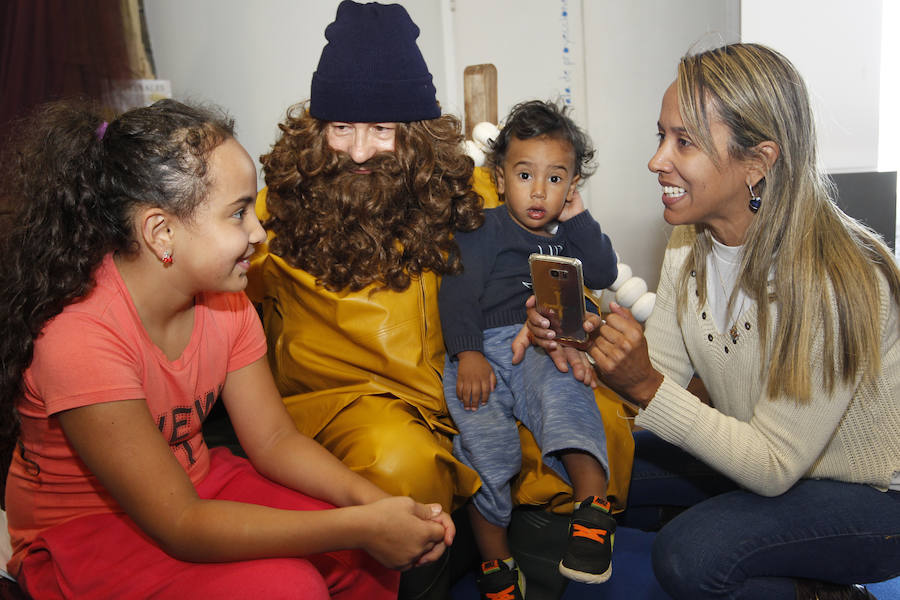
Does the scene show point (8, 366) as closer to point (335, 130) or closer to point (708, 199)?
point (335, 130)

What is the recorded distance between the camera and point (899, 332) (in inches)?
68.1

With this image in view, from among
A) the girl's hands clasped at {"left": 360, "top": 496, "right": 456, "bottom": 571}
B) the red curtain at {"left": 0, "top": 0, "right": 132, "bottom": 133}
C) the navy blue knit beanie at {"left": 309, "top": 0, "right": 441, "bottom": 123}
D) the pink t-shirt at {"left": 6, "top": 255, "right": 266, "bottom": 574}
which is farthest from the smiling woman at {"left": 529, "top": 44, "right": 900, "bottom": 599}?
the red curtain at {"left": 0, "top": 0, "right": 132, "bottom": 133}

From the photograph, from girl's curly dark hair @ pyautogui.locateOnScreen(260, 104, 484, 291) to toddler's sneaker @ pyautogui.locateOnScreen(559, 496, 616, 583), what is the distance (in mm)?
877

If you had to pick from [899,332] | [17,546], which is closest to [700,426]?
[899,332]

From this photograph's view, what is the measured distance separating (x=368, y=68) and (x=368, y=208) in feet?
1.46

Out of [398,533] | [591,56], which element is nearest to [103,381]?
[398,533]

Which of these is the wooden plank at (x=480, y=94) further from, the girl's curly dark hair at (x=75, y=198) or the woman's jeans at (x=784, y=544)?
the woman's jeans at (x=784, y=544)

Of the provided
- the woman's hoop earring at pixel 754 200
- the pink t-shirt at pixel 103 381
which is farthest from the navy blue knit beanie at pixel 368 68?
A: the woman's hoop earring at pixel 754 200

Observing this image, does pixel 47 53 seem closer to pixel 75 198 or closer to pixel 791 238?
pixel 75 198

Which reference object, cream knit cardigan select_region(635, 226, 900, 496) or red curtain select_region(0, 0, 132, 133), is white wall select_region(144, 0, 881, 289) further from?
cream knit cardigan select_region(635, 226, 900, 496)

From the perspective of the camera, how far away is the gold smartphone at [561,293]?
1.95 metres

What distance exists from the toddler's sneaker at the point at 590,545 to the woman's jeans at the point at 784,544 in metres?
0.14

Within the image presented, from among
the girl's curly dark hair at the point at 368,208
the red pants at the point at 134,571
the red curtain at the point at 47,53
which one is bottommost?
the red pants at the point at 134,571

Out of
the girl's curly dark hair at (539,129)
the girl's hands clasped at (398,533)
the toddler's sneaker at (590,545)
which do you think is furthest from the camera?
the girl's curly dark hair at (539,129)
